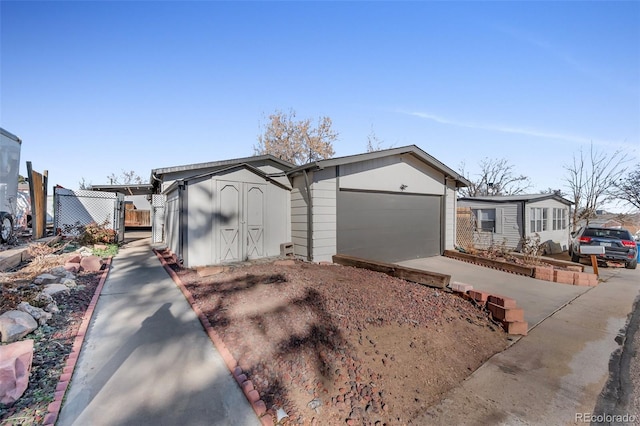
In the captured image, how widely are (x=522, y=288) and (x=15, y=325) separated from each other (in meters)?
8.54

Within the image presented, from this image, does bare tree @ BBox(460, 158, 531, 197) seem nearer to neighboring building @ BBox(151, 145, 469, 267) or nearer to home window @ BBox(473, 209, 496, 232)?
home window @ BBox(473, 209, 496, 232)

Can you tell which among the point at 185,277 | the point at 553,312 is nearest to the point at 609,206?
the point at 553,312

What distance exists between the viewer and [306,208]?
7.30 metres

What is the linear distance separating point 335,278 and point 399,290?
1.22 m

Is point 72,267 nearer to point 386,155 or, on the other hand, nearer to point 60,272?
point 60,272

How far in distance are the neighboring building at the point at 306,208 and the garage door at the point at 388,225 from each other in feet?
0.10

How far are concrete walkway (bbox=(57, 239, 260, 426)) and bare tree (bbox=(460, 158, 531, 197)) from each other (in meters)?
27.6

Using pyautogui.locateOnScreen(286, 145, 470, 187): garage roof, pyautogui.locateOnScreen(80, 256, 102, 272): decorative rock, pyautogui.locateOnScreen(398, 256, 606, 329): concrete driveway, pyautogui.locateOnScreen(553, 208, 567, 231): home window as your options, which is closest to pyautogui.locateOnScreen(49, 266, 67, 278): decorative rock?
pyautogui.locateOnScreen(80, 256, 102, 272): decorative rock

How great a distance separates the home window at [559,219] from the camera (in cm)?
1537

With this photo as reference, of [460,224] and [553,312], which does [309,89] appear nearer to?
[460,224]

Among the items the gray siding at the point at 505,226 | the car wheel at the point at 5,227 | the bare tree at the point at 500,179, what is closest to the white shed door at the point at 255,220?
the car wheel at the point at 5,227

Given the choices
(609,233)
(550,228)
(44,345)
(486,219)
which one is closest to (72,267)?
(44,345)

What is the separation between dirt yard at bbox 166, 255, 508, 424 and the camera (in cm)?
240

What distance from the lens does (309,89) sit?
13.2 meters
